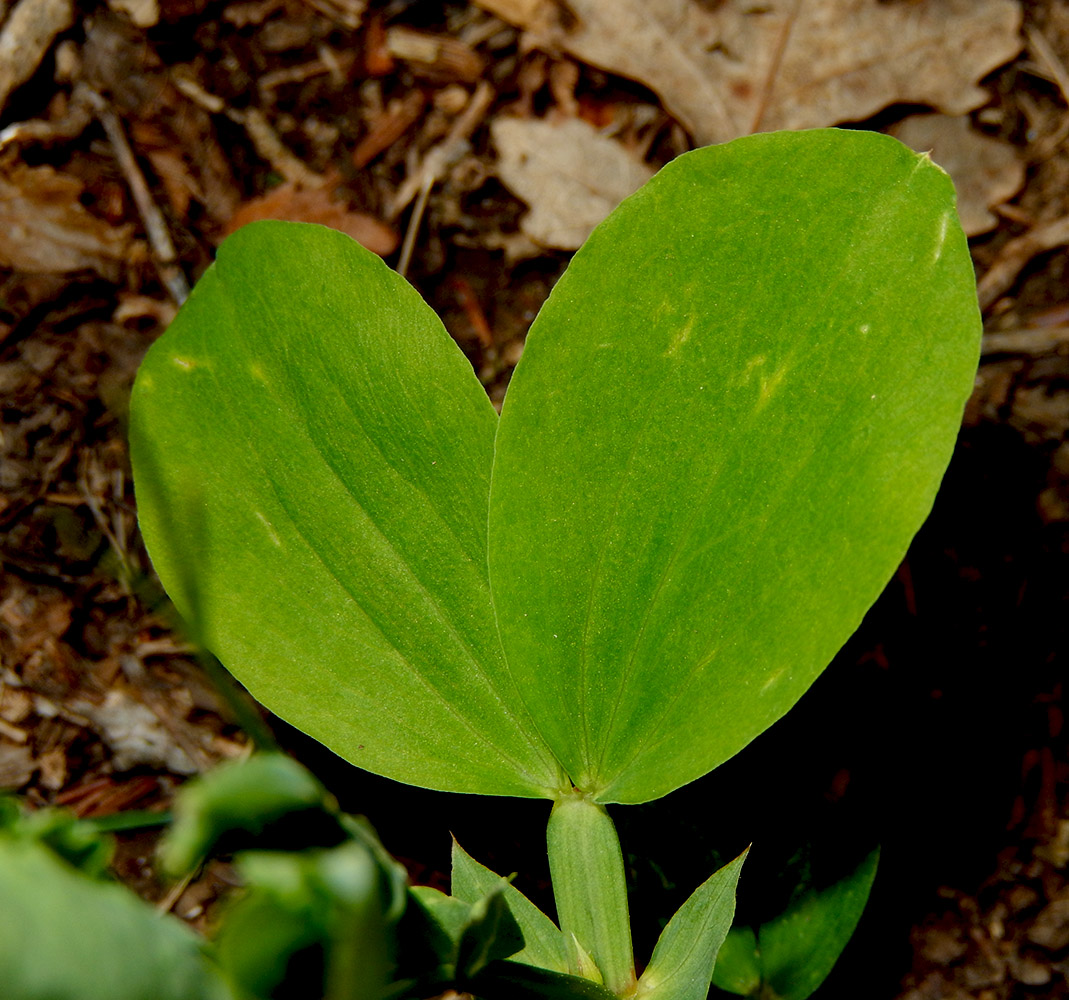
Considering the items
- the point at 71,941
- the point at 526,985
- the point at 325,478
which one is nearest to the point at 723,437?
the point at 325,478

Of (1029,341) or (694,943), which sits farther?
(1029,341)

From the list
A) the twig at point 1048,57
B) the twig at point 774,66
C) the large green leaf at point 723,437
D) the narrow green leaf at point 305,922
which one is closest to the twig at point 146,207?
the large green leaf at point 723,437

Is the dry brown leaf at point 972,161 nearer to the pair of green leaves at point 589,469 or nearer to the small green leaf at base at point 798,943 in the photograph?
the pair of green leaves at point 589,469

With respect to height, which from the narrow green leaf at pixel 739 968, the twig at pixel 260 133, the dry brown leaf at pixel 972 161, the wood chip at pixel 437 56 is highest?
the dry brown leaf at pixel 972 161

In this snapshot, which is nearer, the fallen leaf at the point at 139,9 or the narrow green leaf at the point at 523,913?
the narrow green leaf at the point at 523,913

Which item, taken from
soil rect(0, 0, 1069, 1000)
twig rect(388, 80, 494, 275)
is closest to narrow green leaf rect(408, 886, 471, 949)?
soil rect(0, 0, 1069, 1000)

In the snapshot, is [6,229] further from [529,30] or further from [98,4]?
[529,30]

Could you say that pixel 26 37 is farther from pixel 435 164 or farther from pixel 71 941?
pixel 71 941

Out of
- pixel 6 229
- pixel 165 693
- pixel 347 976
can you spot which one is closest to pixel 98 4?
pixel 6 229
